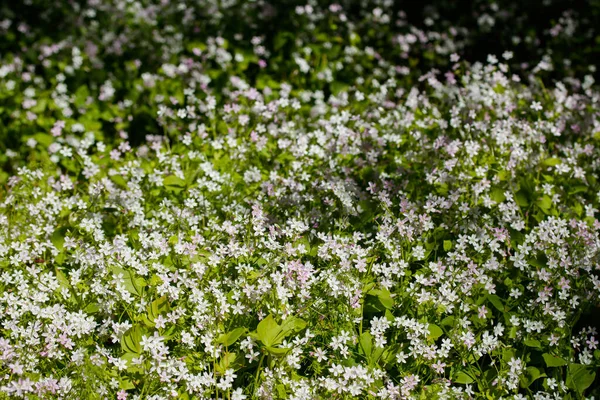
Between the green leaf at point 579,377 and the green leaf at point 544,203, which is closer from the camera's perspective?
the green leaf at point 579,377

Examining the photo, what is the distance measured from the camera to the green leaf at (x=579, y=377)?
330 cm

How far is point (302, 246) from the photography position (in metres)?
3.55

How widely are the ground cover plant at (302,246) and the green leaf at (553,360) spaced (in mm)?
14

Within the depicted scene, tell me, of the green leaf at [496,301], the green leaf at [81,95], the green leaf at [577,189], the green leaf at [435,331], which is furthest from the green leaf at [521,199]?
the green leaf at [81,95]

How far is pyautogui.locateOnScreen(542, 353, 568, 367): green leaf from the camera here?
3.29 m

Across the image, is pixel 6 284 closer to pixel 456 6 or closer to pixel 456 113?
pixel 456 113

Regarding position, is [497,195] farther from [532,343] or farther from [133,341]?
Answer: [133,341]

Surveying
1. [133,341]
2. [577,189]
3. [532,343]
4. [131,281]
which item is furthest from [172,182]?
[577,189]

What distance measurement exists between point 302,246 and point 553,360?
57.9 inches

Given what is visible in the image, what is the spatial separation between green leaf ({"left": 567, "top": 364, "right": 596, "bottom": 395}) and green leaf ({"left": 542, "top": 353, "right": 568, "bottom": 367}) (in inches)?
2.7

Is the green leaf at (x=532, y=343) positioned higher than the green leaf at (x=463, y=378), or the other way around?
the green leaf at (x=532, y=343)

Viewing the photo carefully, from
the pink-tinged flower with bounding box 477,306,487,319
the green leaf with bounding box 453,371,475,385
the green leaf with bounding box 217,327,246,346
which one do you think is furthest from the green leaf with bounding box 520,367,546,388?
the green leaf with bounding box 217,327,246,346

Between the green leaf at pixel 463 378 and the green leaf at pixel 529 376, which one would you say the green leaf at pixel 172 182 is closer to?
the green leaf at pixel 463 378

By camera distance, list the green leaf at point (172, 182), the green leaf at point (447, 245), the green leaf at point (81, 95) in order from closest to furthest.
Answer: the green leaf at point (447, 245) < the green leaf at point (172, 182) < the green leaf at point (81, 95)
